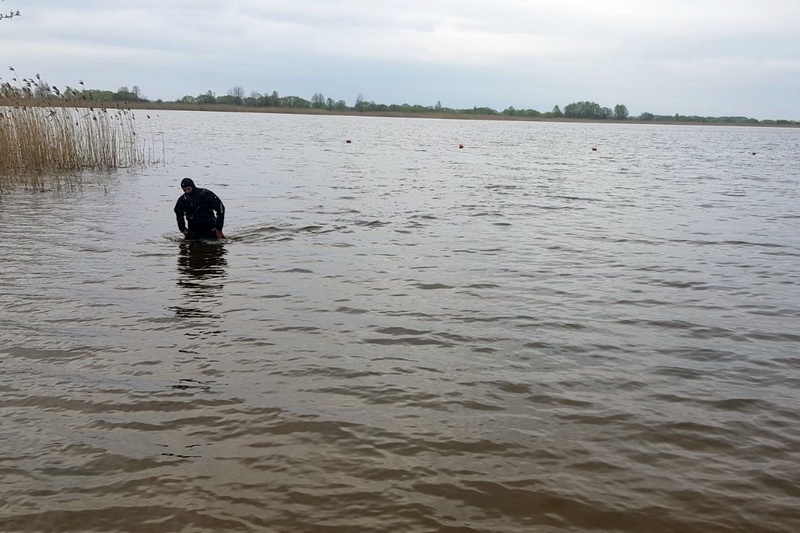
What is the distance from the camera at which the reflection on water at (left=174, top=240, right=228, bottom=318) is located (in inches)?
351

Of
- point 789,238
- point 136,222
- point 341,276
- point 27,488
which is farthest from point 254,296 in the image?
point 789,238

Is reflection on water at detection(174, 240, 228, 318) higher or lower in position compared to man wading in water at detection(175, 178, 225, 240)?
lower

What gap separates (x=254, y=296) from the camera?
955cm

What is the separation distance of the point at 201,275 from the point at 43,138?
559 inches

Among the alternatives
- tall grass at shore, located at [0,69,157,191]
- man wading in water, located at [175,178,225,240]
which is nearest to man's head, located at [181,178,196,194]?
man wading in water, located at [175,178,225,240]

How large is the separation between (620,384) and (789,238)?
37.4 ft

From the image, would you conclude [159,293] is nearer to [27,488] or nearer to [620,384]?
[27,488]

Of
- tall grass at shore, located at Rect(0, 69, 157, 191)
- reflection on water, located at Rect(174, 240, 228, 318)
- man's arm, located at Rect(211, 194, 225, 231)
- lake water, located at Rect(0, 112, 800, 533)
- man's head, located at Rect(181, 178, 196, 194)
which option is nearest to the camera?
lake water, located at Rect(0, 112, 800, 533)

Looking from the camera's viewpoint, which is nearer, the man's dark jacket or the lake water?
the lake water

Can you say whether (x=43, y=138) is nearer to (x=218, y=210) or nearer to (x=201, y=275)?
(x=218, y=210)

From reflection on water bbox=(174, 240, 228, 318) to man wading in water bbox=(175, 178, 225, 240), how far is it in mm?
215

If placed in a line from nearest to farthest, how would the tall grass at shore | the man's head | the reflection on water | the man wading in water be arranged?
the reflection on water → the man's head → the man wading in water → the tall grass at shore

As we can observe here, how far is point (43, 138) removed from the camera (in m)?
21.2

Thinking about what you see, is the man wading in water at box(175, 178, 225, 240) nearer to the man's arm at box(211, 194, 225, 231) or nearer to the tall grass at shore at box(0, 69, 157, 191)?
the man's arm at box(211, 194, 225, 231)
